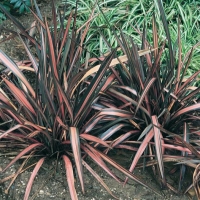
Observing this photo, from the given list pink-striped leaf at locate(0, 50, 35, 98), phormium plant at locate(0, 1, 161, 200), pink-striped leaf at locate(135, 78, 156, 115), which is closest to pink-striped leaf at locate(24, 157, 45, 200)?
phormium plant at locate(0, 1, 161, 200)

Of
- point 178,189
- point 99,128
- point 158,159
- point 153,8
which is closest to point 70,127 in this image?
point 99,128

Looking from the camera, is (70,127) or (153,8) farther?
(153,8)

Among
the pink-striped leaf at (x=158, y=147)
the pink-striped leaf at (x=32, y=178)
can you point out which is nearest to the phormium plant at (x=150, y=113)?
the pink-striped leaf at (x=158, y=147)

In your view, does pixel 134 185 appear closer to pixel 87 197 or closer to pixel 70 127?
pixel 87 197

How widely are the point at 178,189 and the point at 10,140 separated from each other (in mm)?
1085

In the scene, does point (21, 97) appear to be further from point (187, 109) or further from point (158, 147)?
point (187, 109)

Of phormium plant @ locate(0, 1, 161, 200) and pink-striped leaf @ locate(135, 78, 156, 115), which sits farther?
pink-striped leaf @ locate(135, 78, 156, 115)

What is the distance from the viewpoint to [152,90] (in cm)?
276

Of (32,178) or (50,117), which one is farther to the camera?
(50,117)

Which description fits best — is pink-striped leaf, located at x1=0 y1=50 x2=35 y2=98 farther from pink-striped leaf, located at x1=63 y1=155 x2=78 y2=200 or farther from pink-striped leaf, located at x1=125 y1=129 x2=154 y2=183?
pink-striped leaf, located at x1=125 y1=129 x2=154 y2=183

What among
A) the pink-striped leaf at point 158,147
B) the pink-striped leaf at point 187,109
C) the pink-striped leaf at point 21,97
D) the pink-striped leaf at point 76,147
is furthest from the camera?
the pink-striped leaf at point 187,109

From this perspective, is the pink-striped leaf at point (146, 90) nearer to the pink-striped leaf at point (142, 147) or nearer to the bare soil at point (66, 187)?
the pink-striped leaf at point (142, 147)

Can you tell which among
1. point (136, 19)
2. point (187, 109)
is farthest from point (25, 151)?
point (136, 19)

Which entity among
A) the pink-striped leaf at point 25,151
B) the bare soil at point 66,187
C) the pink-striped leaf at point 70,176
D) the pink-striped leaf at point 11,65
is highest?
the pink-striped leaf at point 11,65
